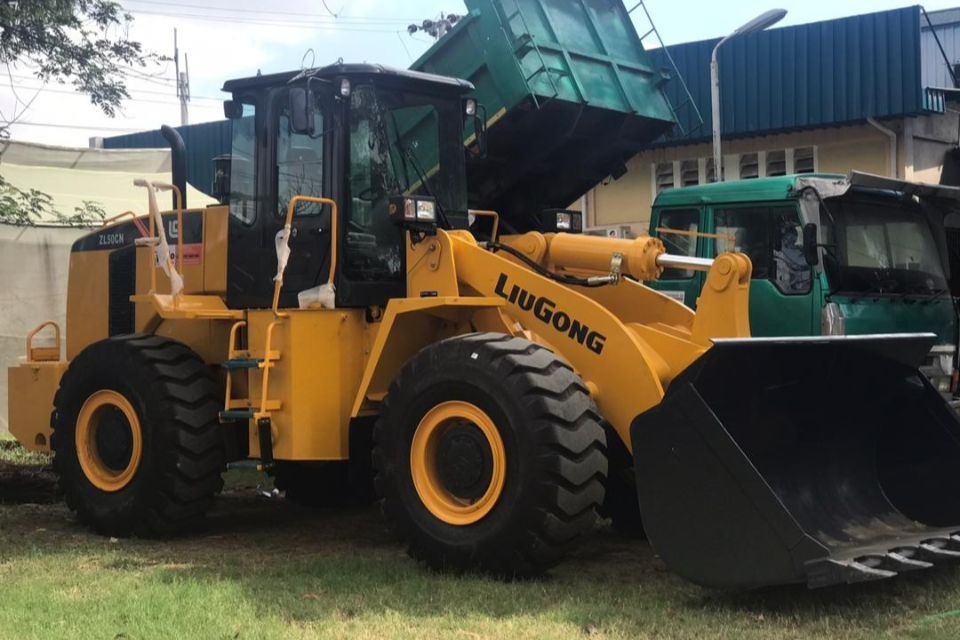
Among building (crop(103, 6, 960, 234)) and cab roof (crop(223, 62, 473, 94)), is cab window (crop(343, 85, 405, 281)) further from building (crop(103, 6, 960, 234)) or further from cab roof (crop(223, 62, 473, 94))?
building (crop(103, 6, 960, 234))

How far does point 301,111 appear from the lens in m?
6.56

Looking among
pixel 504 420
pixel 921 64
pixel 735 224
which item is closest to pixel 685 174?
pixel 921 64

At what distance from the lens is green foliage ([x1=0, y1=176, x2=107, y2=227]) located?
15436mm

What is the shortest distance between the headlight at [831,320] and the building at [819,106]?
7.19 m

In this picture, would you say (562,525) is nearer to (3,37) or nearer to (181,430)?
(181,430)

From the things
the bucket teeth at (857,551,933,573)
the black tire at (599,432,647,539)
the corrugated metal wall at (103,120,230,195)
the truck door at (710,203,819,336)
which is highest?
the corrugated metal wall at (103,120,230,195)

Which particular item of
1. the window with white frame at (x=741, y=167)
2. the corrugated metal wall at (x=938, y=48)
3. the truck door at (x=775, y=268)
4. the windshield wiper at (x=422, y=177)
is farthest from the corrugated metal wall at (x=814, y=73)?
the windshield wiper at (x=422, y=177)

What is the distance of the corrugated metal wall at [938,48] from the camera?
16984 millimetres

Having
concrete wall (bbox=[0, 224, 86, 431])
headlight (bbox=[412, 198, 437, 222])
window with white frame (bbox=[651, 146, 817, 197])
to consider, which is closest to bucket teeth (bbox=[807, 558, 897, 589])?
headlight (bbox=[412, 198, 437, 222])

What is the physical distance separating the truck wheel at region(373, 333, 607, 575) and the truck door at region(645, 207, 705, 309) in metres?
4.20

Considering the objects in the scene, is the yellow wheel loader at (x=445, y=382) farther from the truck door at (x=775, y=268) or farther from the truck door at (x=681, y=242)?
the truck door at (x=775, y=268)

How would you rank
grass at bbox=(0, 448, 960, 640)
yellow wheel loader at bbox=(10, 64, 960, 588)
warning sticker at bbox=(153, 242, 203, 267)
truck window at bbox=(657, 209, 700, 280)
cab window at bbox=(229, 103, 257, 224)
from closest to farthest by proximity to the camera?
grass at bbox=(0, 448, 960, 640) → yellow wheel loader at bbox=(10, 64, 960, 588) → cab window at bbox=(229, 103, 257, 224) → warning sticker at bbox=(153, 242, 203, 267) → truck window at bbox=(657, 209, 700, 280)

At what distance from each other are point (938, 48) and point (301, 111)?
14.3 meters

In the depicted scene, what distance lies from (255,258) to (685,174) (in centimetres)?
1304
